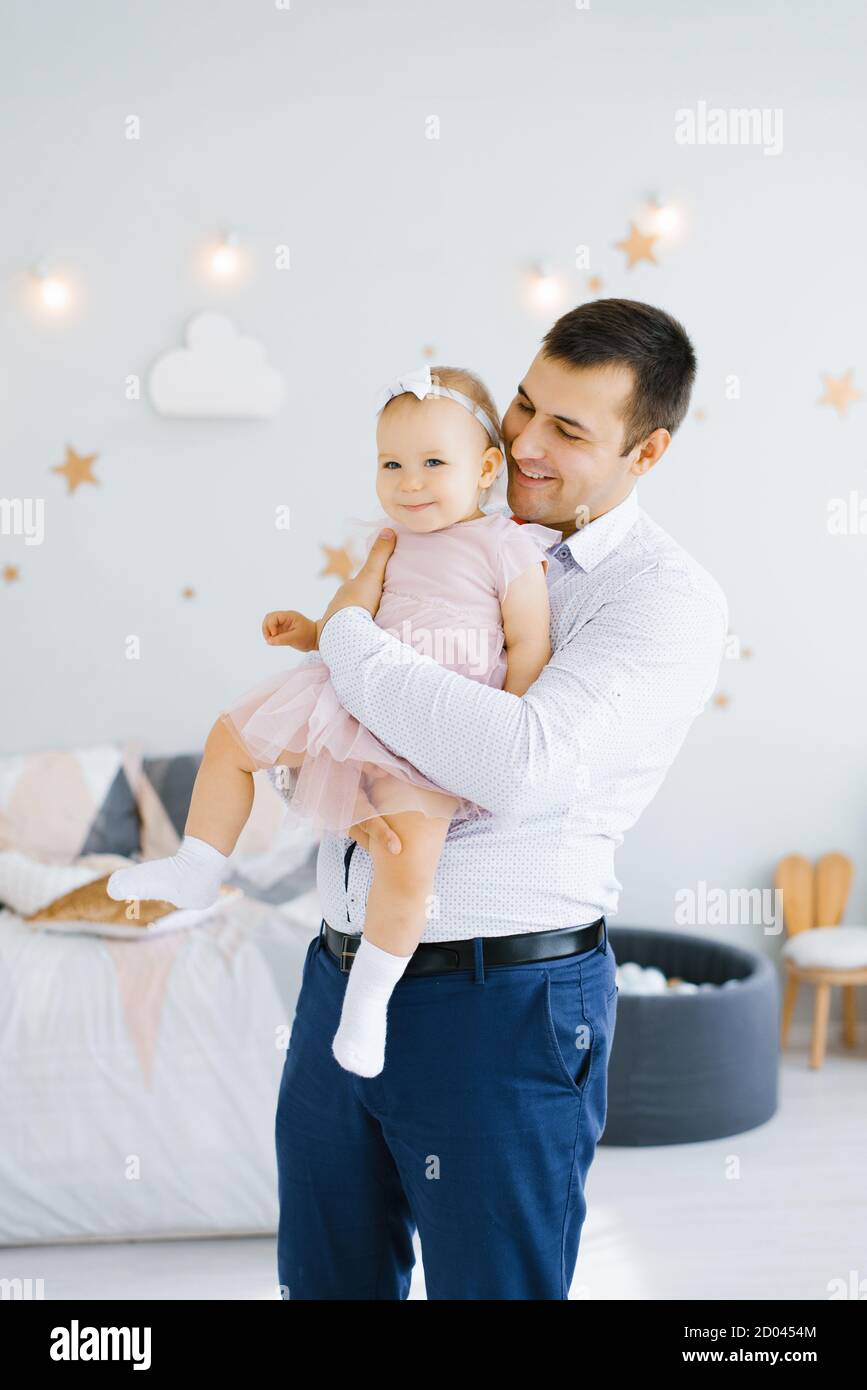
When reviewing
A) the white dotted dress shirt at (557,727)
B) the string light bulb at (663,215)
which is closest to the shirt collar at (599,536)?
the white dotted dress shirt at (557,727)

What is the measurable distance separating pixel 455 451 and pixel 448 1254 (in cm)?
82

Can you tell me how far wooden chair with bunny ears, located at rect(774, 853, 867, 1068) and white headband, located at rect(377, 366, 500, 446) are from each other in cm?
264

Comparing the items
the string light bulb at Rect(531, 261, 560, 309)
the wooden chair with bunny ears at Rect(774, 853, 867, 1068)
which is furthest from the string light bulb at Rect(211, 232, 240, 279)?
the wooden chair with bunny ears at Rect(774, 853, 867, 1068)

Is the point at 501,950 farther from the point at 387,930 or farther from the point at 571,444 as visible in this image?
the point at 571,444

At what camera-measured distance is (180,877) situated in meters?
1.42

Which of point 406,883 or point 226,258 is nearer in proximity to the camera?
point 406,883

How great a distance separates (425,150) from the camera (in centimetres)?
369

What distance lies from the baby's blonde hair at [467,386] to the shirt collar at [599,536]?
0.16 meters

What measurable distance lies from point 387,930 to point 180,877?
11.9 inches

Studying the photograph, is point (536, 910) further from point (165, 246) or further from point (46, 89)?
point (46, 89)

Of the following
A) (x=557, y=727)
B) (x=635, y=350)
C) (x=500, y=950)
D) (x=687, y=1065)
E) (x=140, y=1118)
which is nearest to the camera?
(x=557, y=727)

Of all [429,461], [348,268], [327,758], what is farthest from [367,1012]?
[348,268]

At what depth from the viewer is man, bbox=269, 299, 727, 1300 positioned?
3.92 ft

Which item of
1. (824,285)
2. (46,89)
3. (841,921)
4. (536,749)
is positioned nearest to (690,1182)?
(841,921)
